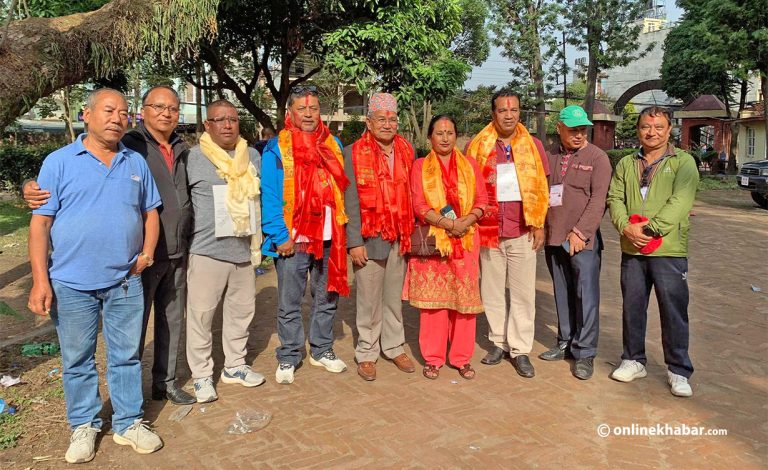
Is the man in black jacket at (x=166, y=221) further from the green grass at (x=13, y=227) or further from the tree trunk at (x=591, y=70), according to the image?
the tree trunk at (x=591, y=70)

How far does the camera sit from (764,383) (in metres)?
4.11

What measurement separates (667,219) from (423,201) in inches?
63.0

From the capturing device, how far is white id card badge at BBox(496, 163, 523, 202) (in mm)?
4148

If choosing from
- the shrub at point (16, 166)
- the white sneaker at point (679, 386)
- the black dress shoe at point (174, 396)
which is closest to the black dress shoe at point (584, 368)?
the white sneaker at point (679, 386)

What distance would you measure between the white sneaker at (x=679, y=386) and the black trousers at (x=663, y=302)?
38 millimetres

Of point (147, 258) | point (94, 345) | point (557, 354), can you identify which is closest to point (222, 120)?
point (147, 258)

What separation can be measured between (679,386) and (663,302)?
0.57 meters

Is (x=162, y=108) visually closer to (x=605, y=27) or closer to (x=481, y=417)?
(x=481, y=417)

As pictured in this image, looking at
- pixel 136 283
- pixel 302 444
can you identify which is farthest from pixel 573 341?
pixel 136 283

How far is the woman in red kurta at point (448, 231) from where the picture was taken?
4.02 meters

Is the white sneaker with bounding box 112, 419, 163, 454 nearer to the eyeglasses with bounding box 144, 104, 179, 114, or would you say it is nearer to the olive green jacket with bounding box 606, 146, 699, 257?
the eyeglasses with bounding box 144, 104, 179, 114

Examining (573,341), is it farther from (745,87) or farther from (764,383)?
(745,87)

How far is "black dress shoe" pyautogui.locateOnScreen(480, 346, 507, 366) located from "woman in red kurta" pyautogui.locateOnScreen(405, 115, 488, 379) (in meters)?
0.29

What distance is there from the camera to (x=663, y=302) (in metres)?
3.89
